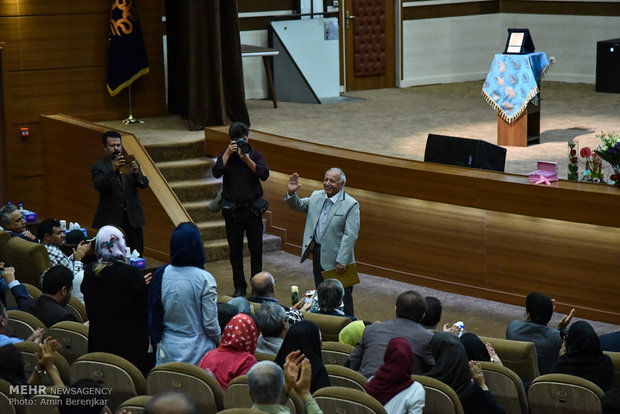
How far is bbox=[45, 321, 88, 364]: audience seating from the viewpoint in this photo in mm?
4898

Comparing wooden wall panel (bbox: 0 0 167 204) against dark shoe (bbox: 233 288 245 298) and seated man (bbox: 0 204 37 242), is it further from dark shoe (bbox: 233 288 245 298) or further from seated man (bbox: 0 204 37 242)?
dark shoe (bbox: 233 288 245 298)

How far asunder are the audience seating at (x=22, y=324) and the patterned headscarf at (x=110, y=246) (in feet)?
2.37

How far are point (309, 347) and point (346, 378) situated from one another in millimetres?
220

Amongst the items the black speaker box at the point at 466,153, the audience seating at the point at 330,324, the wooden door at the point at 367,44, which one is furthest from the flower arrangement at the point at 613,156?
the wooden door at the point at 367,44

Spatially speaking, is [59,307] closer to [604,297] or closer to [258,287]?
[258,287]

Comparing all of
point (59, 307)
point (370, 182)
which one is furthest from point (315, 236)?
point (59, 307)

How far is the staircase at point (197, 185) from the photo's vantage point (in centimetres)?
891

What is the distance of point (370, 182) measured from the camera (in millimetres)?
8117

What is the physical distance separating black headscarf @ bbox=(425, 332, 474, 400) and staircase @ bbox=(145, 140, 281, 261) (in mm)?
4727

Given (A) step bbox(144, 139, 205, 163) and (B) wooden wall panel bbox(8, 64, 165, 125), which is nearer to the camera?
(A) step bbox(144, 139, 205, 163)

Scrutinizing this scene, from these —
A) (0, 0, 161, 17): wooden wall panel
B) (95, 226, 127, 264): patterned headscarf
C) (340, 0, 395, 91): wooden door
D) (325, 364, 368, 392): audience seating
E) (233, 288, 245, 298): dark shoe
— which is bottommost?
(233, 288, 245, 298): dark shoe

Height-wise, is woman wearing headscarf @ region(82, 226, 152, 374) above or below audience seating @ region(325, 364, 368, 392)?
above

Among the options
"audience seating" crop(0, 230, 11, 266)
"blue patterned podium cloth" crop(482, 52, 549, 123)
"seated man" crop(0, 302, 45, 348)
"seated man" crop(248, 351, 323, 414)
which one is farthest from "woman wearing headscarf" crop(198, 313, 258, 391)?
"blue patterned podium cloth" crop(482, 52, 549, 123)

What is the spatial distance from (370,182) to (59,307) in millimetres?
3418
